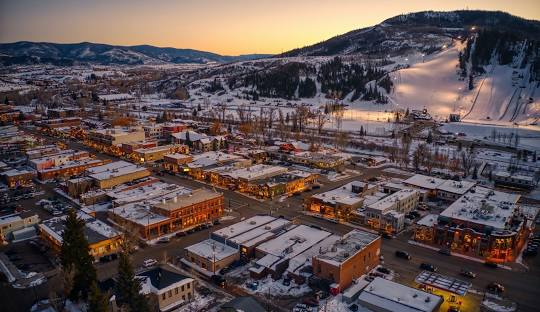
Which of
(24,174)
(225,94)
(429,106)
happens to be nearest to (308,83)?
(225,94)

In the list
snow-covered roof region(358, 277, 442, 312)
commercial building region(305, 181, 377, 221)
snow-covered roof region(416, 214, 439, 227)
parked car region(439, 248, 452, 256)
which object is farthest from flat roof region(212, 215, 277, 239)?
parked car region(439, 248, 452, 256)

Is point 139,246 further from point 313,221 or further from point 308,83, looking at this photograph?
point 308,83

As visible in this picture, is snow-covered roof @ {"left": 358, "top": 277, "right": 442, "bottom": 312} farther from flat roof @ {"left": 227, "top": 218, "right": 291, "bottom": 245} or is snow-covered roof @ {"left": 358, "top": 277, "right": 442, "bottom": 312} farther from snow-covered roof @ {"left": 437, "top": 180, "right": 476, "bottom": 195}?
snow-covered roof @ {"left": 437, "top": 180, "right": 476, "bottom": 195}

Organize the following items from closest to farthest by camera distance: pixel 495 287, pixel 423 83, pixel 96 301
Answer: pixel 96 301
pixel 495 287
pixel 423 83

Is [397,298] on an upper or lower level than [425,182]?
lower

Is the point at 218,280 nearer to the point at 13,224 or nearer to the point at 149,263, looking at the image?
the point at 149,263

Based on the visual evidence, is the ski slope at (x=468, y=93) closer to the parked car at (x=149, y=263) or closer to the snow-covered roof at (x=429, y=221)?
the snow-covered roof at (x=429, y=221)

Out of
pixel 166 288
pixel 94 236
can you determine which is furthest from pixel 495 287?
pixel 94 236
